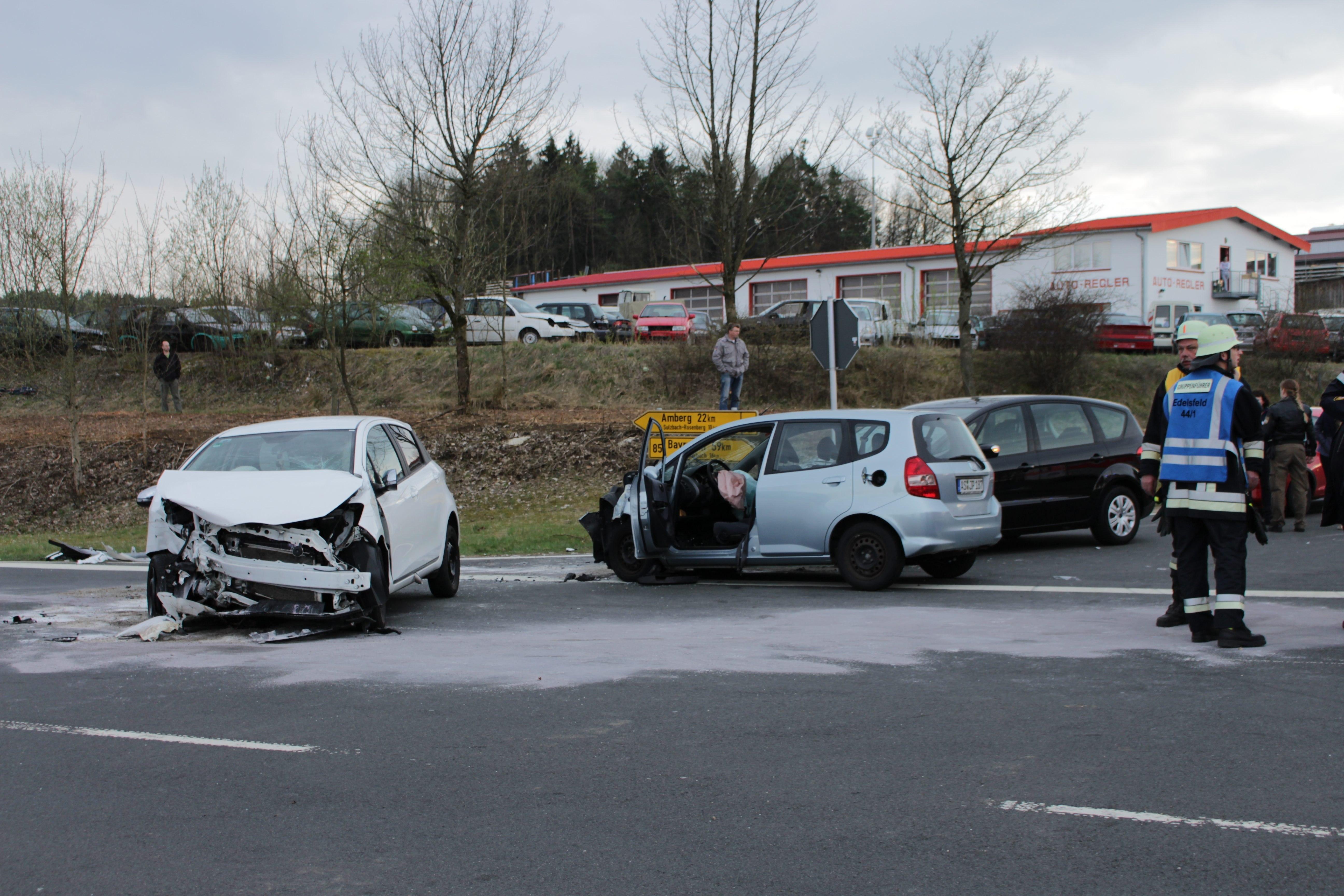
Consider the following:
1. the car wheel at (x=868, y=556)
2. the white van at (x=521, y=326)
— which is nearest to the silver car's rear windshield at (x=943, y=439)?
the car wheel at (x=868, y=556)

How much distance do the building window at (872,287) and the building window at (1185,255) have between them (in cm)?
1073

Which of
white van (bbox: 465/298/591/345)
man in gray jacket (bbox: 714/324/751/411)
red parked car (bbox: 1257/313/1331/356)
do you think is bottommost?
man in gray jacket (bbox: 714/324/751/411)

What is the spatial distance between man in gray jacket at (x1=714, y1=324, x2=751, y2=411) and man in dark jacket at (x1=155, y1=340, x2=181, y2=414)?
13.3 metres

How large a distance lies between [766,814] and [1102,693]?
2461 mm

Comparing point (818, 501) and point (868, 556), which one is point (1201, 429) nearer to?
point (868, 556)

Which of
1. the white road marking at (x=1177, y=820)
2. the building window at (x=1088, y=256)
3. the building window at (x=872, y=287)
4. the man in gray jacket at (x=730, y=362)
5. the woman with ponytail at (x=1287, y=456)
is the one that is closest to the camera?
the white road marking at (x=1177, y=820)

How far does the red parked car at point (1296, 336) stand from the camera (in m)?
29.7

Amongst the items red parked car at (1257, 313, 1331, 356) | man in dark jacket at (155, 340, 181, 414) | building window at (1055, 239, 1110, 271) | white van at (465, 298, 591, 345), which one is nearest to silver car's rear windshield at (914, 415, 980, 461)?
man in dark jacket at (155, 340, 181, 414)

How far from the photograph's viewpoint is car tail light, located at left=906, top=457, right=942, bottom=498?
959 cm

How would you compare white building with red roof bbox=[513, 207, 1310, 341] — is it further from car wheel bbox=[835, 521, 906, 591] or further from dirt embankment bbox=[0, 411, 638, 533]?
car wheel bbox=[835, 521, 906, 591]

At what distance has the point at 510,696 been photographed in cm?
602

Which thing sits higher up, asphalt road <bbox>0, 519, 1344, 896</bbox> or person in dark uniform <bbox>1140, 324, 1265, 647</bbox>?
person in dark uniform <bbox>1140, 324, 1265, 647</bbox>

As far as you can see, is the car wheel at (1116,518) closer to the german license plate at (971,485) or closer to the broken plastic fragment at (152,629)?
the german license plate at (971,485)

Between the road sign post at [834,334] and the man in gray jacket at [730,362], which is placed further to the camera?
the man in gray jacket at [730,362]
